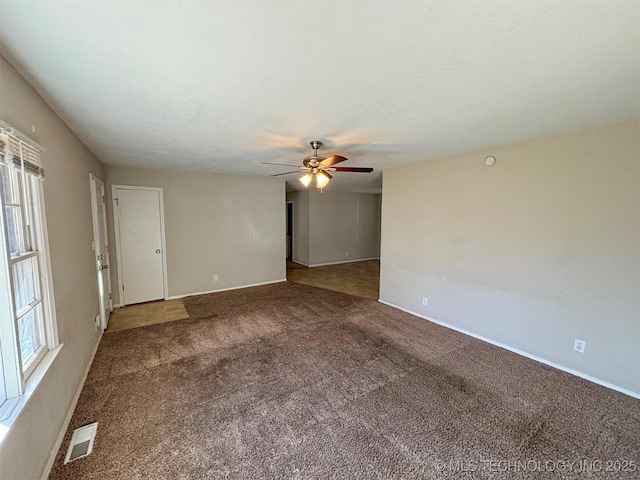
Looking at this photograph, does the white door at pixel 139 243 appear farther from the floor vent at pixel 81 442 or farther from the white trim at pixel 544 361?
A: the white trim at pixel 544 361

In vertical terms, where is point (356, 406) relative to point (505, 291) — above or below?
below

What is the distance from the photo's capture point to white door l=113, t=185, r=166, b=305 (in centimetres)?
424

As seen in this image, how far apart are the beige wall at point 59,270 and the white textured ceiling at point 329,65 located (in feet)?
0.58

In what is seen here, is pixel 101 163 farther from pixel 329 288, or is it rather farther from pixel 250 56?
pixel 329 288

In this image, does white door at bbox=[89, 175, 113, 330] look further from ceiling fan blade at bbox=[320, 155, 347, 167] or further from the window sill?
ceiling fan blade at bbox=[320, 155, 347, 167]

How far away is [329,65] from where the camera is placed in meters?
1.44

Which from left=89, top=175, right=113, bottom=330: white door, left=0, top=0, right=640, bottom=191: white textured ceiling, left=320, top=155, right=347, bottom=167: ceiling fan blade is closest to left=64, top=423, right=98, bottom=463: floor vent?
left=89, top=175, right=113, bottom=330: white door

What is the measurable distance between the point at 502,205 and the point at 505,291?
99 cm

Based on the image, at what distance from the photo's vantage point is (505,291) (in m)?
3.08

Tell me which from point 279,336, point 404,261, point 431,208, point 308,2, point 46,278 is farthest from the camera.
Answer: point 404,261

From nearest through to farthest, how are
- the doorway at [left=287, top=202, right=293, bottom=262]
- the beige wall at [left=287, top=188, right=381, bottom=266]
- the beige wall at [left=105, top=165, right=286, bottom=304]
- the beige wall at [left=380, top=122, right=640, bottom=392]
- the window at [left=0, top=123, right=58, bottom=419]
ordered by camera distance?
the window at [left=0, top=123, right=58, bottom=419]
the beige wall at [left=380, top=122, right=640, bottom=392]
the beige wall at [left=105, top=165, right=286, bottom=304]
the beige wall at [left=287, top=188, right=381, bottom=266]
the doorway at [left=287, top=202, right=293, bottom=262]

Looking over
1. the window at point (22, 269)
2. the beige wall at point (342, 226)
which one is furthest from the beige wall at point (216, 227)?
the window at point (22, 269)

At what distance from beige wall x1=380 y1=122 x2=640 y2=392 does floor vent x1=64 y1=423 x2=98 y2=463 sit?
379cm

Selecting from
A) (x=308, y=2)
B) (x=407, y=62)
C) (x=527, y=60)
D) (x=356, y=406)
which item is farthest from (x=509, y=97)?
(x=356, y=406)
